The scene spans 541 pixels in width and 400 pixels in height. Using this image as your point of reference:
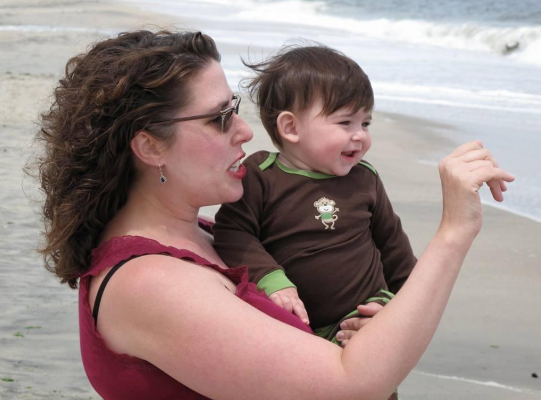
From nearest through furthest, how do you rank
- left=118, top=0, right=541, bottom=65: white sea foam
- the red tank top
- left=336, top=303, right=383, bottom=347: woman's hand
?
the red tank top, left=336, top=303, right=383, bottom=347: woman's hand, left=118, top=0, right=541, bottom=65: white sea foam

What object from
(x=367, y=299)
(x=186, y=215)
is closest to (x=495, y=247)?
(x=367, y=299)

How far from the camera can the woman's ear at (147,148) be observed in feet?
7.68

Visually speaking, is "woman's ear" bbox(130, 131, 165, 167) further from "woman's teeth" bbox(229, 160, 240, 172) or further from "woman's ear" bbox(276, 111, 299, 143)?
"woman's ear" bbox(276, 111, 299, 143)

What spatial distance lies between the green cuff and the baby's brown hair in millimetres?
488

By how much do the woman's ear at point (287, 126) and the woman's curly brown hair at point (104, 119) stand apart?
0.43m

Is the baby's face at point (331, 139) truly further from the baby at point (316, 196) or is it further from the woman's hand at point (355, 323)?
the woman's hand at point (355, 323)

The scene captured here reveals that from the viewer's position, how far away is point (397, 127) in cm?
998

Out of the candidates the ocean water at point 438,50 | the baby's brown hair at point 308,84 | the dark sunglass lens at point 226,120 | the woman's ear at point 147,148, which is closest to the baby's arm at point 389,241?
the baby's brown hair at point 308,84

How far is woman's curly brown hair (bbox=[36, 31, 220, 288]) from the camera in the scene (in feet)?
7.48

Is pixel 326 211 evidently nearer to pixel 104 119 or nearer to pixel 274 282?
pixel 274 282

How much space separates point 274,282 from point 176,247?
0.98 ft

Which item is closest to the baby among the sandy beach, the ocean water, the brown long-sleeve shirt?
the brown long-sleeve shirt

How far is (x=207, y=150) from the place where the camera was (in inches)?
93.9

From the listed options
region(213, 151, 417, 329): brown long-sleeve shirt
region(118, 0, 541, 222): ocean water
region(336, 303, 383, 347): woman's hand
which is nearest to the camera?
region(336, 303, 383, 347): woman's hand
